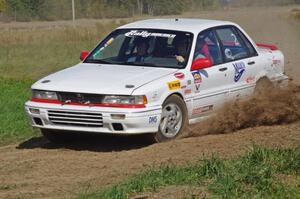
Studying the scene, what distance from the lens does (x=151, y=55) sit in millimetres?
10594

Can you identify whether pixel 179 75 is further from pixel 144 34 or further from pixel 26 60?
pixel 26 60

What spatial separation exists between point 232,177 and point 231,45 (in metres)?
4.87

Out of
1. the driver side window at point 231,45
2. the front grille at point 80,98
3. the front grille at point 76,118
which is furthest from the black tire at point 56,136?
the driver side window at point 231,45

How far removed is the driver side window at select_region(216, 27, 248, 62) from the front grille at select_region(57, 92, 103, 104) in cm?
239

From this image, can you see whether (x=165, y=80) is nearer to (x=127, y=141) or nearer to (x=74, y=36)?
(x=127, y=141)

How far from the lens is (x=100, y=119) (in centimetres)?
934

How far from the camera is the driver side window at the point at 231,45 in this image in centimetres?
1114

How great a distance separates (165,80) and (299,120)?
6.87 feet

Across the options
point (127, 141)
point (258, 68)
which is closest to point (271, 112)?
point (258, 68)

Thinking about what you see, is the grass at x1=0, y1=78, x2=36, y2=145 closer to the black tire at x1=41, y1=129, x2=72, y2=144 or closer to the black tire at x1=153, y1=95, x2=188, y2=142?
the black tire at x1=41, y1=129, x2=72, y2=144

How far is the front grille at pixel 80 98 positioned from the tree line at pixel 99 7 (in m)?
38.7

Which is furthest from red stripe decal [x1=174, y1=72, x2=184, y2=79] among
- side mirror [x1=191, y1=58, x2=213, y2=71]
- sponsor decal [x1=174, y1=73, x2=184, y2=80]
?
side mirror [x1=191, y1=58, x2=213, y2=71]

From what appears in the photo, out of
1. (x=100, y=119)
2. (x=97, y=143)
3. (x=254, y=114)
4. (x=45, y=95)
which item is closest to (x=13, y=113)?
(x=97, y=143)

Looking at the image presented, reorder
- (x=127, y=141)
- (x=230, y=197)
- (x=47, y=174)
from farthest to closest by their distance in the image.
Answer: (x=127, y=141) < (x=47, y=174) < (x=230, y=197)
